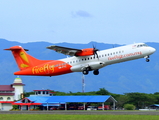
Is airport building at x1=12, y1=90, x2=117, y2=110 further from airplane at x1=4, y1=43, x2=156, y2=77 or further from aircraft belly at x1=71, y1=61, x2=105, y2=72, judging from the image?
aircraft belly at x1=71, y1=61, x2=105, y2=72

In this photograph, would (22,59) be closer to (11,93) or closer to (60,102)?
(60,102)

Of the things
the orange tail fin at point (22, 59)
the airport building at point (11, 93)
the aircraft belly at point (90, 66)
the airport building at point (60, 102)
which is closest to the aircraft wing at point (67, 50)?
the aircraft belly at point (90, 66)

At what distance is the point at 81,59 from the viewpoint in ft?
187

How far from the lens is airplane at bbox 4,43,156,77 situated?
176 feet

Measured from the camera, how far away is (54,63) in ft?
191

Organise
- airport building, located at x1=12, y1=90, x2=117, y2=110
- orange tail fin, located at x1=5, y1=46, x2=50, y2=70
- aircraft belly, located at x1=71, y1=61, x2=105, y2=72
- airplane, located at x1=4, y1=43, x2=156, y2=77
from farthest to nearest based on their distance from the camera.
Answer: airport building, located at x1=12, y1=90, x2=117, y2=110
orange tail fin, located at x1=5, y1=46, x2=50, y2=70
aircraft belly, located at x1=71, y1=61, x2=105, y2=72
airplane, located at x1=4, y1=43, x2=156, y2=77

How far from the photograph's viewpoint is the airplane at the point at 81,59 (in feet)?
176

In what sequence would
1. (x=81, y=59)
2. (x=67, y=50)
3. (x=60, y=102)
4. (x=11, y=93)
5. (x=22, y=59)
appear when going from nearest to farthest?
(x=67, y=50), (x=81, y=59), (x=22, y=59), (x=60, y=102), (x=11, y=93)

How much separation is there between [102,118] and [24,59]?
63.0 feet

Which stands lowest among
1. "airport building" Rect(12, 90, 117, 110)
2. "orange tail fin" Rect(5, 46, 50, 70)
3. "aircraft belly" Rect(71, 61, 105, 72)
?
"airport building" Rect(12, 90, 117, 110)

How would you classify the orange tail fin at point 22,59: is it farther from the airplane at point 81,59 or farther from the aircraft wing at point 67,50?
the aircraft wing at point 67,50

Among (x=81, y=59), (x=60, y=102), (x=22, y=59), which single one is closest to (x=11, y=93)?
(x=60, y=102)

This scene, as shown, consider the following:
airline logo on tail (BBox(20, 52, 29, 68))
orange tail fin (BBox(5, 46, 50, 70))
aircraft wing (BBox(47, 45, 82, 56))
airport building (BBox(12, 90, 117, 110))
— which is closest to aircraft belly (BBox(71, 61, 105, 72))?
aircraft wing (BBox(47, 45, 82, 56))

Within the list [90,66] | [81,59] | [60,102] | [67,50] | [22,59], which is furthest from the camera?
[60,102]
